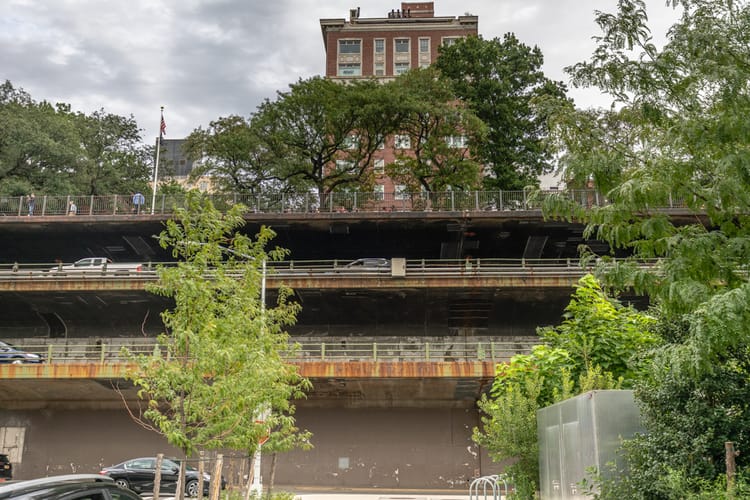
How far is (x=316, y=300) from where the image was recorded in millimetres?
36438

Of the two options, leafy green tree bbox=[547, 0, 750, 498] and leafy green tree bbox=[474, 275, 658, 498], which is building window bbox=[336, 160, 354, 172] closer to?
leafy green tree bbox=[474, 275, 658, 498]

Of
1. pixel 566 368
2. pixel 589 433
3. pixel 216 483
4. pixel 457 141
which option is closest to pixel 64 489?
pixel 216 483

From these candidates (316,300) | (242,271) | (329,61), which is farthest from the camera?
(329,61)

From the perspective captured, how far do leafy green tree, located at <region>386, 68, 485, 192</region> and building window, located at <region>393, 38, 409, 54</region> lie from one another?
3537 centimetres

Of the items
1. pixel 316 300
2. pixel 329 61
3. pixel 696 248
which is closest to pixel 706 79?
pixel 696 248

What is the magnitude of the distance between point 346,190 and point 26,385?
26.5 meters

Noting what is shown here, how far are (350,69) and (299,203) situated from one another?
4360 centimetres

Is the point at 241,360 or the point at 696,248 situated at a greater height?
the point at 696,248

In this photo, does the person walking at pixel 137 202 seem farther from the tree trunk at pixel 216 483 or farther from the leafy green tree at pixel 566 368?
the leafy green tree at pixel 566 368

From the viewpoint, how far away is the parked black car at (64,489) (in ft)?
18.9

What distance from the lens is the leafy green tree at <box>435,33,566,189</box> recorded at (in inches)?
1978

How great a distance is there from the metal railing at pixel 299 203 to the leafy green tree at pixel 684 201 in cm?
3041

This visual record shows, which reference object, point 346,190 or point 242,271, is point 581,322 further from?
point 346,190

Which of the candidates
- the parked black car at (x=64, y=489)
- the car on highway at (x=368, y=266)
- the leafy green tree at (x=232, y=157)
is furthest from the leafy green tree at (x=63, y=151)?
the parked black car at (x=64, y=489)
